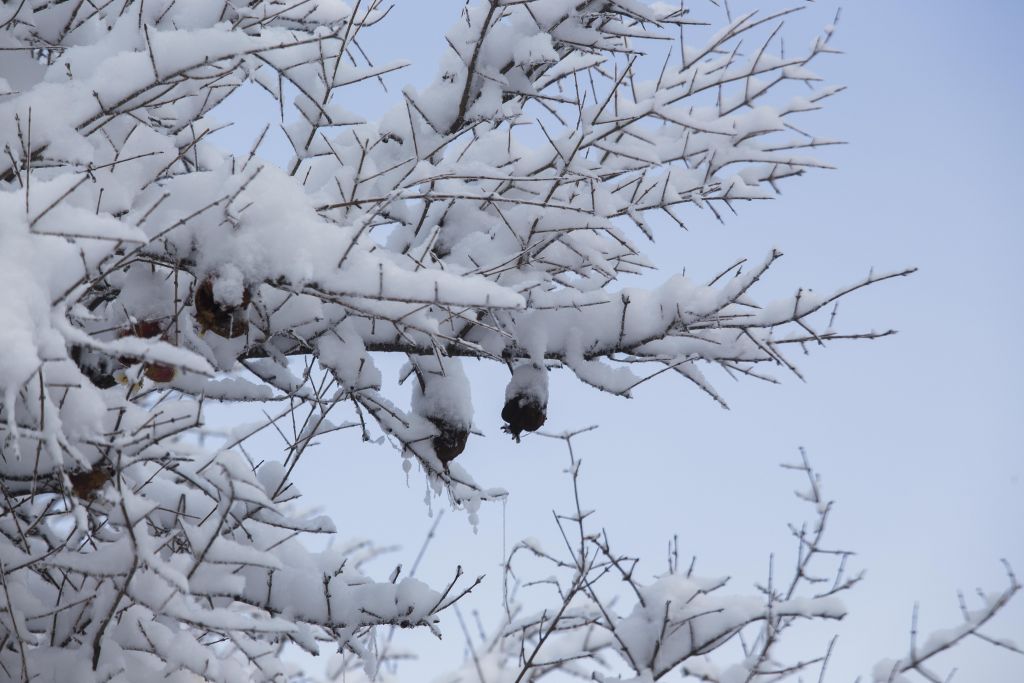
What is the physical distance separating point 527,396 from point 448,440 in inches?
13.0

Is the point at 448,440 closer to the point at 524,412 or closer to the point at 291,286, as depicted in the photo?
the point at 524,412

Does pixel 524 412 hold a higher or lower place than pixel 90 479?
higher

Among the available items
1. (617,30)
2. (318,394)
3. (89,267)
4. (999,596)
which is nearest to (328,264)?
(89,267)

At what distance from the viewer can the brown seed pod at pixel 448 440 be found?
2662mm

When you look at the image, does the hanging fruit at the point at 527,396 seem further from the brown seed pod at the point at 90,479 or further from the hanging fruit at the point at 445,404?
the brown seed pod at the point at 90,479

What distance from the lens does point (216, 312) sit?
1775mm

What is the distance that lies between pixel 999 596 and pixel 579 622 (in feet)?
5.27

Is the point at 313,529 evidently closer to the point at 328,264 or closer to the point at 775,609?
the point at 328,264

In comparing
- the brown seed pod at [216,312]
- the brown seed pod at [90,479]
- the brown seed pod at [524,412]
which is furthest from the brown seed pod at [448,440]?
the brown seed pod at [90,479]

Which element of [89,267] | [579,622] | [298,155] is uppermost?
[298,155]

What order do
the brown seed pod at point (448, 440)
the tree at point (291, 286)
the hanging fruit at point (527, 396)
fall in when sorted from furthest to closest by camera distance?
the brown seed pod at point (448, 440) → the hanging fruit at point (527, 396) → the tree at point (291, 286)

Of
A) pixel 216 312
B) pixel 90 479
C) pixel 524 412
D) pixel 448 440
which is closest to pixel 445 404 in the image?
pixel 448 440

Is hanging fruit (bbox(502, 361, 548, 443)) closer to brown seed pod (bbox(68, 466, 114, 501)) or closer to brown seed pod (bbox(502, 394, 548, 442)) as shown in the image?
brown seed pod (bbox(502, 394, 548, 442))

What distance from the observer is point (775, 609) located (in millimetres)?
3088
